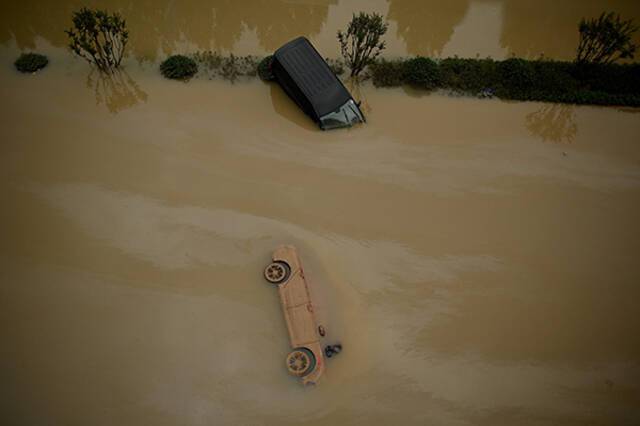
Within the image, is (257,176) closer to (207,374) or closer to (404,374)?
(207,374)

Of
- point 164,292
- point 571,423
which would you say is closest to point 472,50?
point 571,423

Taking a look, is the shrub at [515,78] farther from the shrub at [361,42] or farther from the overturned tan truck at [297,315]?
the overturned tan truck at [297,315]

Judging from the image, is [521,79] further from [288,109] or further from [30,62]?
[30,62]

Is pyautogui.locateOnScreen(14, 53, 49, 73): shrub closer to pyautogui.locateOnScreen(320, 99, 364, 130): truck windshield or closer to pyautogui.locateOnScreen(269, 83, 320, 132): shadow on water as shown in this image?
pyautogui.locateOnScreen(269, 83, 320, 132): shadow on water

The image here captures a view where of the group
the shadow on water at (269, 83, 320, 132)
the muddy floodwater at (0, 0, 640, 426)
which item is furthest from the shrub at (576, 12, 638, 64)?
the shadow on water at (269, 83, 320, 132)

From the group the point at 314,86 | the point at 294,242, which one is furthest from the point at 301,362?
the point at 314,86

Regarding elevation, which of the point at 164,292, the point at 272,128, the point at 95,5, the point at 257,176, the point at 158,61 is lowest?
the point at 164,292
